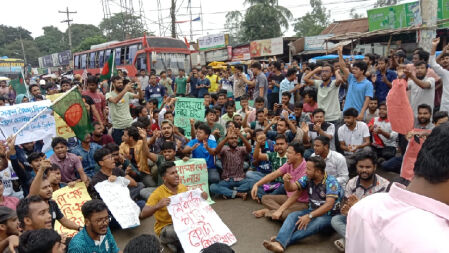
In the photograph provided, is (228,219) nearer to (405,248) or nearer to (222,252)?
(222,252)

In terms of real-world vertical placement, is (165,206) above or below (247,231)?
above

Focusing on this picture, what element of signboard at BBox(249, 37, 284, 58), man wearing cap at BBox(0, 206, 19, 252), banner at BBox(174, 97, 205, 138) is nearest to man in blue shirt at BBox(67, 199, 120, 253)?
man wearing cap at BBox(0, 206, 19, 252)

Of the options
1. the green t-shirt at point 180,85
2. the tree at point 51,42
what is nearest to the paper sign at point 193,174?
the green t-shirt at point 180,85

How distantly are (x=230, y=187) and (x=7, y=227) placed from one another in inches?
130

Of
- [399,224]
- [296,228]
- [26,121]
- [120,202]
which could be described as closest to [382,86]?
[296,228]

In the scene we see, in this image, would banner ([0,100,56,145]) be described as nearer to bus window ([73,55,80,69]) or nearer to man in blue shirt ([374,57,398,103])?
man in blue shirt ([374,57,398,103])

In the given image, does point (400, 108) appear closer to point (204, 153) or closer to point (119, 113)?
point (204, 153)

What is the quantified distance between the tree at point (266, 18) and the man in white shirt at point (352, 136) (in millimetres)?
25521

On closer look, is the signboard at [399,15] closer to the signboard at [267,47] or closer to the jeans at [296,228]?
the signboard at [267,47]

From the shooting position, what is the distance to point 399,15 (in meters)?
17.1

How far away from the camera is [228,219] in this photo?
475 cm

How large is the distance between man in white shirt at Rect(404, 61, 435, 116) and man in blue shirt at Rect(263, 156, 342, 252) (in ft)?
7.99

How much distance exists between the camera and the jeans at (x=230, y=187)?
5426 millimetres

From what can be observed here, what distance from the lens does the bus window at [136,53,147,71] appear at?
16609 mm
